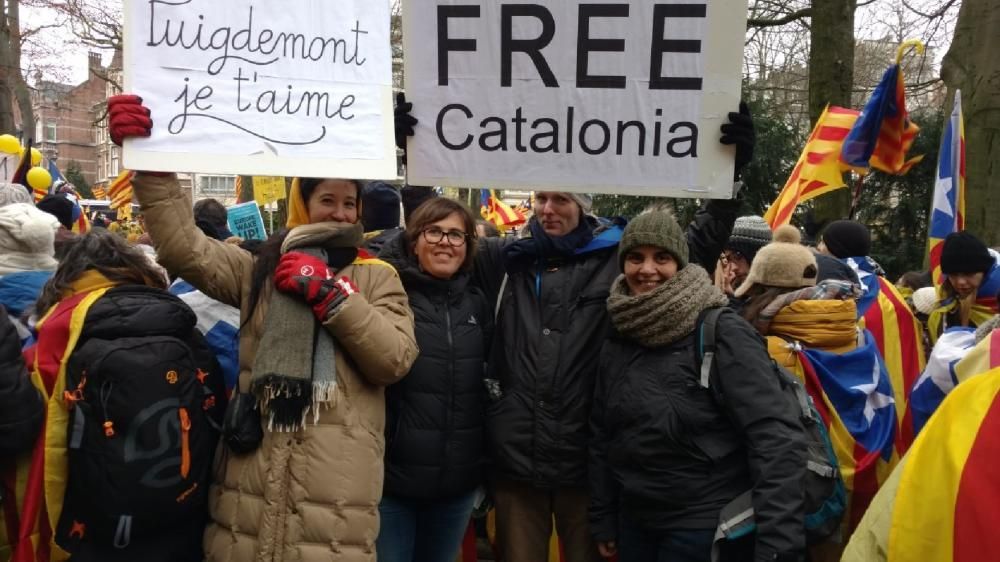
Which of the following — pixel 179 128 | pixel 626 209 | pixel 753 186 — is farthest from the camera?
pixel 626 209

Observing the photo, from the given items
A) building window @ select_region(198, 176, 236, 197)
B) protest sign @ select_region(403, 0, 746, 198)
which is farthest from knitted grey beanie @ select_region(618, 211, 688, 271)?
building window @ select_region(198, 176, 236, 197)

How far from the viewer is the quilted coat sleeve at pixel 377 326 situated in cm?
238

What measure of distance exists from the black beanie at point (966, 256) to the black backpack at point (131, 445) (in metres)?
3.95

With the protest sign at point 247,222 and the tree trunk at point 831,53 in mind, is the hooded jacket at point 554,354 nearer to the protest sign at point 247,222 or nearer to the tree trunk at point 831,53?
the protest sign at point 247,222

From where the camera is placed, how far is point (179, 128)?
253 cm

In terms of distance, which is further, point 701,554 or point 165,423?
point 701,554

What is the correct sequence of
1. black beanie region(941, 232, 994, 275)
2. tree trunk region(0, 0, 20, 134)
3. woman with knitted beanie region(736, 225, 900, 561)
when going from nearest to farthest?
1. woman with knitted beanie region(736, 225, 900, 561)
2. black beanie region(941, 232, 994, 275)
3. tree trunk region(0, 0, 20, 134)

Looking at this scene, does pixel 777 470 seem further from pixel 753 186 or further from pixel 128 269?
pixel 753 186

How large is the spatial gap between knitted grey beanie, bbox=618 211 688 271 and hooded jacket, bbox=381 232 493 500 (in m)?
0.65

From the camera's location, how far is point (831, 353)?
133 inches

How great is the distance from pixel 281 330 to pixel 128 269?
2.07ft

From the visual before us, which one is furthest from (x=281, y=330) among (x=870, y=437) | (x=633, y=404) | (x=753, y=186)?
(x=753, y=186)

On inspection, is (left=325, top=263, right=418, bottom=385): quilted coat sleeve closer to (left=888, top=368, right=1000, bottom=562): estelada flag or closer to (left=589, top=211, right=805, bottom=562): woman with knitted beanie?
(left=589, top=211, right=805, bottom=562): woman with knitted beanie

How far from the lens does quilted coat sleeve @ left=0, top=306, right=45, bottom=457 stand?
90.9 inches
